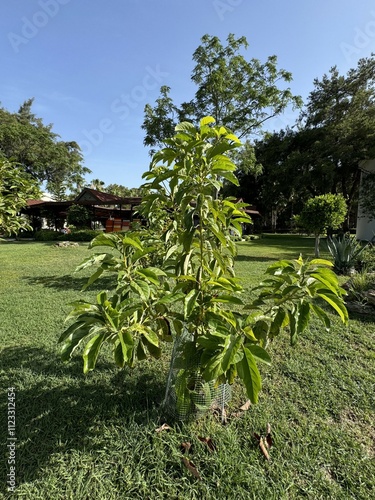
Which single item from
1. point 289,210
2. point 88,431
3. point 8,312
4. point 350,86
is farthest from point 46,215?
point 289,210

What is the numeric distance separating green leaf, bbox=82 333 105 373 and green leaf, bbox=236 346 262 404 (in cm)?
57

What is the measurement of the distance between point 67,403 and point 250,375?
1.76 meters

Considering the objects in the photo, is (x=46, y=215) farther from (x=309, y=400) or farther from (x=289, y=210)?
(x=289, y=210)

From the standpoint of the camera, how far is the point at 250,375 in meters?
0.99

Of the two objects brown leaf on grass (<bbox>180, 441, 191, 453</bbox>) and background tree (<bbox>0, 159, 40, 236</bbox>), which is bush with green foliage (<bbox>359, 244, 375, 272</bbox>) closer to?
brown leaf on grass (<bbox>180, 441, 191, 453</bbox>)

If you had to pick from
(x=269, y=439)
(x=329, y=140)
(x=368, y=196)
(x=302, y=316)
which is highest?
(x=329, y=140)

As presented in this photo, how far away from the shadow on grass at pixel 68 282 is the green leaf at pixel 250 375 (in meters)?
4.62

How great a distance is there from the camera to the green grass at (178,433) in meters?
1.47

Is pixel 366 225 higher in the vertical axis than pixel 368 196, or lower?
lower

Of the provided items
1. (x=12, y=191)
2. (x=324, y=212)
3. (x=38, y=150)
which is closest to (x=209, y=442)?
(x=12, y=191)

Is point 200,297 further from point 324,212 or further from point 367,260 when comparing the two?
point 324,212

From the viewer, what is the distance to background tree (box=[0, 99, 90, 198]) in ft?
89.2

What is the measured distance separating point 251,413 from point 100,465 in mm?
1096

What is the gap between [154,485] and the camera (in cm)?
147
